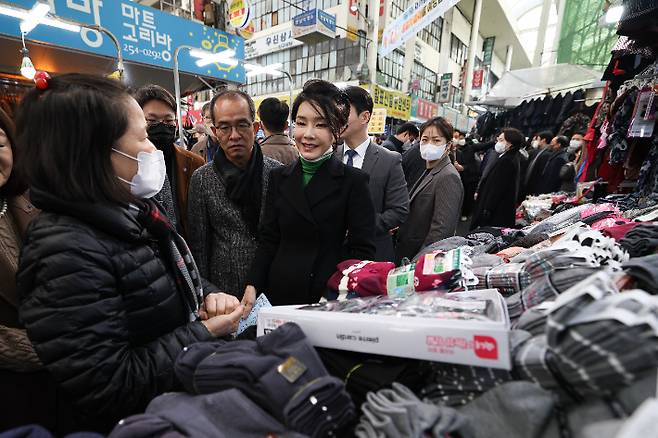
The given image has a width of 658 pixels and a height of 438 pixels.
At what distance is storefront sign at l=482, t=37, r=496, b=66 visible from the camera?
22984 mm

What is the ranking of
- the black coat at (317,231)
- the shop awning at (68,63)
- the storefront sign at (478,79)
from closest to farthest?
the black coat at (317,231), the shop awning at (68,63), the storefront sign at (478,79)

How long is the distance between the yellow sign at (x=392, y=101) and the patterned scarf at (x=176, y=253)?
1339cm

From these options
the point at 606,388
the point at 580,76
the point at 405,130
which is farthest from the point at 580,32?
the point at 606,388

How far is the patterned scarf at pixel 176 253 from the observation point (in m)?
1.10

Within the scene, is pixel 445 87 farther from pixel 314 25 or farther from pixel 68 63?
pixel 68 63

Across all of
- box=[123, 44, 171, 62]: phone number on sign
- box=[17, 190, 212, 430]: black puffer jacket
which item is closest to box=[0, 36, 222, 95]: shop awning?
box=[123, 44, 171, 62]: phone number on sign

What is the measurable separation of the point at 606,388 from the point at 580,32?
35.5 ft

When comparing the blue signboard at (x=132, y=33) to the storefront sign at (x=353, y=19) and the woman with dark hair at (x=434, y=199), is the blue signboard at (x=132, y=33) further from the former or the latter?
the storefront sign at (x=353, y=19)

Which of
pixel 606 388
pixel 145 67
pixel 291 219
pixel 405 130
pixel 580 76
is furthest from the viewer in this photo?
pixel 580 76

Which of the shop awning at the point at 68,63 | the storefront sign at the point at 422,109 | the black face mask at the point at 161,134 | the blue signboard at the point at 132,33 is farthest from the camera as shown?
the storefront sign at the point at 422,109

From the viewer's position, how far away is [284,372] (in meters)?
0.59

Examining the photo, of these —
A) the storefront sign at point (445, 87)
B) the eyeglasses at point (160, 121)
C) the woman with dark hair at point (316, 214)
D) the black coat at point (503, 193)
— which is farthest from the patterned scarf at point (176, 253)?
the storefront sign at point (445, 87)

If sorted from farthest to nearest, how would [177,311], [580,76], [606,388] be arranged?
[580,76] → [177,311] → [606,388]

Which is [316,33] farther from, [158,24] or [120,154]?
[120,154]
